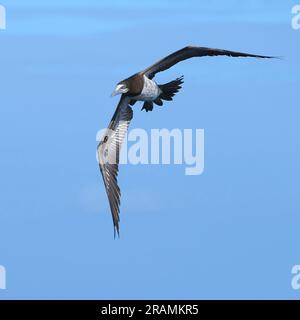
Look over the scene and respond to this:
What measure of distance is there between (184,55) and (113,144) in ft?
7.29

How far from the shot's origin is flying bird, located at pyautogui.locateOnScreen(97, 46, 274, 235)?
47.4 feet

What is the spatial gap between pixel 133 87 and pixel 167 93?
34.5 inches

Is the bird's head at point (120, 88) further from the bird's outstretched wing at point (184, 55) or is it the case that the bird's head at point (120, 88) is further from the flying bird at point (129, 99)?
the bird's outstretched wing at point (184, 55)

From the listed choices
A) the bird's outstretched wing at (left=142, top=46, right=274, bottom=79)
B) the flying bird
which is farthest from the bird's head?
the bird's outstretched wing at (left=142, top=46, right=274, bottom=79)

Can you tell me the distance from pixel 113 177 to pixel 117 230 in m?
1.12

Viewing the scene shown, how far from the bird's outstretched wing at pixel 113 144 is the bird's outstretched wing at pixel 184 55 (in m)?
0.86

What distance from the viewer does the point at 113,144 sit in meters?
15.6

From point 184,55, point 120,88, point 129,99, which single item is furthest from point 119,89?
point 184,55
